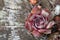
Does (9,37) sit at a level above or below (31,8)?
below

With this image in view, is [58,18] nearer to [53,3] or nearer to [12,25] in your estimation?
[53,3]

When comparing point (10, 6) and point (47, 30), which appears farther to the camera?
point (10, 6)

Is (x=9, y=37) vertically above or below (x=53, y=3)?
below

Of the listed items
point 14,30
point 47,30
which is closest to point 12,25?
point 14,30

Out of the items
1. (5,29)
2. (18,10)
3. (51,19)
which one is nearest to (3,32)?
(5,29)

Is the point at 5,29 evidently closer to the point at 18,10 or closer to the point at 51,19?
the point at 18,10
